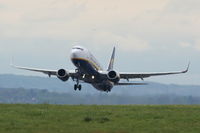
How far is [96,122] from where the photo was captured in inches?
1473

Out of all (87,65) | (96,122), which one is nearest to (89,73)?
(87,65)

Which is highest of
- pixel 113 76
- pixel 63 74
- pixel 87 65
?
pixel 87 65

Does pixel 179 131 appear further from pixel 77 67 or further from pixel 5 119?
pixel 77 67

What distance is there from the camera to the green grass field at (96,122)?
33688 millimetres

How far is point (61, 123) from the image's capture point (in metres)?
36.5

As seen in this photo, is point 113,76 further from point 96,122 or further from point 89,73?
point 96,122

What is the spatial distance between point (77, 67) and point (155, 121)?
104ft

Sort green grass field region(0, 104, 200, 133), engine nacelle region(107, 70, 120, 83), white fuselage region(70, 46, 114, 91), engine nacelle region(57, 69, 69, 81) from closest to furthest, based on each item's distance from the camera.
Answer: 1. green grass field region(0, 104, 200, 133)
2. white fuselage region(70, 46, 114, 91)
3. engine nacelle region(57, 69, 69, 81)
4. engine nacelle region(107, 70, 120, 83)

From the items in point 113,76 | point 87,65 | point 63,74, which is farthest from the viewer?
point 113,76

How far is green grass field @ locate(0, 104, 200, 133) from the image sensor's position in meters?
33.7

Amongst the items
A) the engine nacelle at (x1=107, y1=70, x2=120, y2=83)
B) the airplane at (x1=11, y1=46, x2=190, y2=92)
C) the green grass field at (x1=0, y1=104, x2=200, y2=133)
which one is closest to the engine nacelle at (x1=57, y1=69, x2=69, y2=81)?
the airplane at (x1=11, y1=46, x2=190, y2=92)

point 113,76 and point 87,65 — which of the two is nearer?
point 87,65

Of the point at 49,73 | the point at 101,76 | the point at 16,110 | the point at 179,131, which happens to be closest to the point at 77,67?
the point at 101,76

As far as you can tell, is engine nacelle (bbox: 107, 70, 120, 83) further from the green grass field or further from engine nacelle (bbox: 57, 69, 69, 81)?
the green grass field
